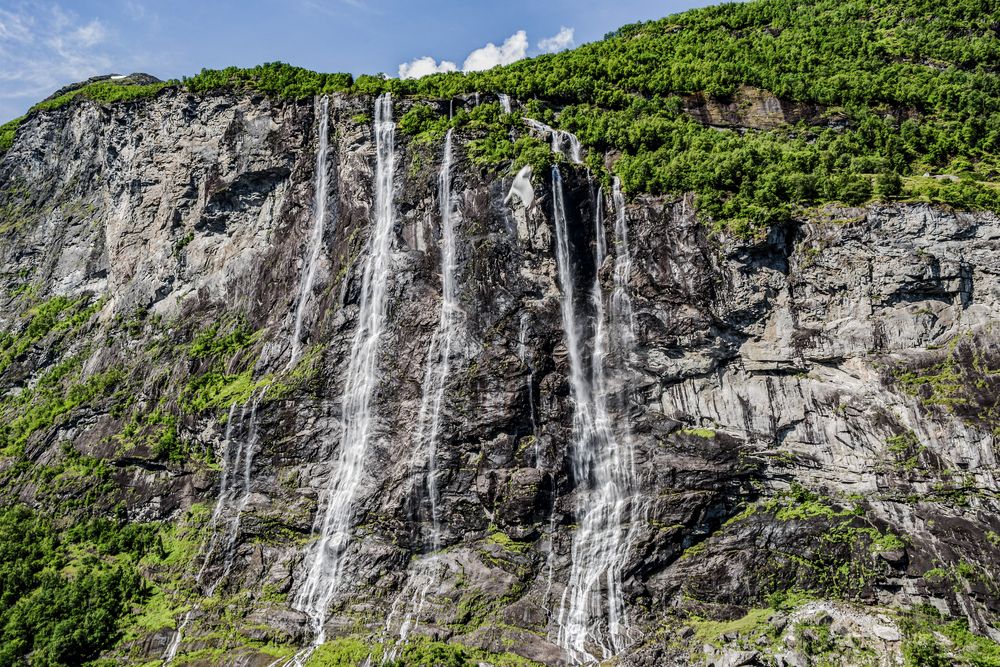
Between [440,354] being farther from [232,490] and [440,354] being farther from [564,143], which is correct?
[564,143]

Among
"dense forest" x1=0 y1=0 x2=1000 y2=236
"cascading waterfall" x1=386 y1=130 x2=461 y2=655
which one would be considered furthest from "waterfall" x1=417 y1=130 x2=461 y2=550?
"dense forest" x1=0 y1=0 x2=1000 y2=236

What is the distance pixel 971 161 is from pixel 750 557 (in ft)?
76.0

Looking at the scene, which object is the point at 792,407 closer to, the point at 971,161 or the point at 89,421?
the point at 971,161

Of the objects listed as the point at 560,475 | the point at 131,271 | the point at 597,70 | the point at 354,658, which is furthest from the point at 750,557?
the point at 131,271

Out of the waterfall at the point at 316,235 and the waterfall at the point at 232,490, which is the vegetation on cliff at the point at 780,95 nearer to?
the waterfall at the point at 316,235

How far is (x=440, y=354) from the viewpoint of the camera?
33.6 metres

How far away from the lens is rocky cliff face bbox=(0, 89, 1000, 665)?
26.4 metres

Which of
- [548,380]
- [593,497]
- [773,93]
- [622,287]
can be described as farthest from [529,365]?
[773,93]

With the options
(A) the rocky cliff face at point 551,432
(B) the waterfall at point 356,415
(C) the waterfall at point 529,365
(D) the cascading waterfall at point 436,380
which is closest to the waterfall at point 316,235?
(A) the rocky cliff face at point 551,432

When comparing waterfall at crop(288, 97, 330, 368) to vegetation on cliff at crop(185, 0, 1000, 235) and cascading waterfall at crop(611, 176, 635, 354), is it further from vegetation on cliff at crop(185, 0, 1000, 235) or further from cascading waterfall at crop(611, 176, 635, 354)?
cascading waterfall at crop(611, 176, 635, 354)

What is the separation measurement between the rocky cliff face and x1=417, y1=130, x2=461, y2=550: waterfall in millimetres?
246

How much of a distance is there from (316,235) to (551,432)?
19.1 meters

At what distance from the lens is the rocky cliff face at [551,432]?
86.7 feet

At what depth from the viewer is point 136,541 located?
113 ft
